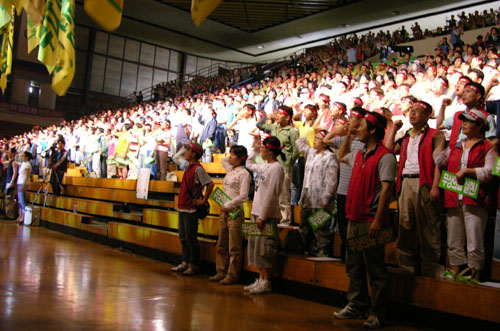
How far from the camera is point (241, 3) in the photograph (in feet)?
72.8

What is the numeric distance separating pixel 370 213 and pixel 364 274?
1.90 feet

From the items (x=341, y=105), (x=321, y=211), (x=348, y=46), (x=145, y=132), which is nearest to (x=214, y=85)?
(x=348, y=46)

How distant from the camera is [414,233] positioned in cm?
446

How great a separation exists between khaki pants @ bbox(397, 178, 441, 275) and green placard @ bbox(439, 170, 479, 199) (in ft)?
1.30

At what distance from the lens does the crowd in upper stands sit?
5152 millimetres

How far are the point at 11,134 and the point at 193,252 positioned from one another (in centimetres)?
2571

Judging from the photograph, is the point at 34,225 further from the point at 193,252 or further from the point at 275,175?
the point at 275,175

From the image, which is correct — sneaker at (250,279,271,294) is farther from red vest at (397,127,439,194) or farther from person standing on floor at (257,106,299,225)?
red vest at (397,127,439,194)

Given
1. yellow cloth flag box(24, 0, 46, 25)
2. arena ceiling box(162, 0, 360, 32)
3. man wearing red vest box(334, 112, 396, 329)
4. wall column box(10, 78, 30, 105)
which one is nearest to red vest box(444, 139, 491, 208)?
man wearing red vest box(334, 112, 396, 329)

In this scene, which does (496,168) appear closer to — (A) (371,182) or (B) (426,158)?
(B) (426,158)

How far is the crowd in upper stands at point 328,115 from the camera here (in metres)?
5.15

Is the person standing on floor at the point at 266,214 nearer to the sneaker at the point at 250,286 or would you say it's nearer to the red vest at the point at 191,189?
the sneaker at the point at 250,286

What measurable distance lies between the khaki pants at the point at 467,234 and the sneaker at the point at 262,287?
6.96ft

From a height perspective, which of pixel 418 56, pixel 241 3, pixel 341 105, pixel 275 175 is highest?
pixel 241 3
